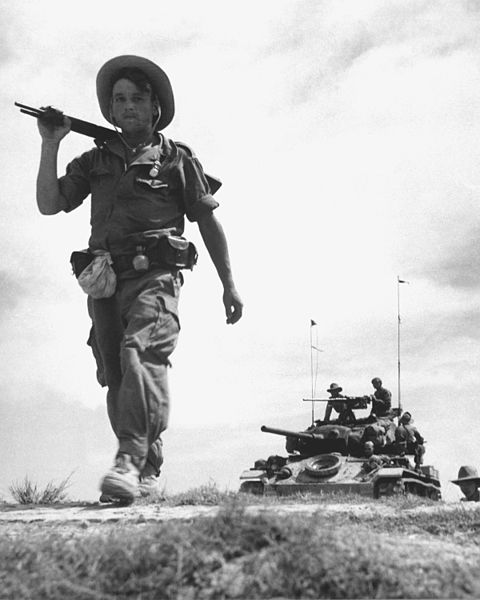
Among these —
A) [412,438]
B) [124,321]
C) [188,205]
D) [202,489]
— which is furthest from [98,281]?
[412,438]

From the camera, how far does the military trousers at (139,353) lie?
5035mm

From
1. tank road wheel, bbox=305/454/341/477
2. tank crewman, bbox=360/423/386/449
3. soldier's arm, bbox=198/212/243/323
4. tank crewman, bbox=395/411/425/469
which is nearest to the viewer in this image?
soldier's arm, bbox=198/212/243/323

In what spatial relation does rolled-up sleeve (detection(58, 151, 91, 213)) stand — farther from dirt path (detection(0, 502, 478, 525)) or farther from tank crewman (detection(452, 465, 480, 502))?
tank crewman (detection(452, 465, 480, 502))

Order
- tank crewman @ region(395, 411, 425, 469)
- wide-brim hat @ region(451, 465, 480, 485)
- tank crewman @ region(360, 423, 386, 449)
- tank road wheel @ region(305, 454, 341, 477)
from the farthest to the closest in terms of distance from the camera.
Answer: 1. tank crewman @ region(395, 411, 425, 469)
2. tank crewman @ region(360, 423, 386, 449)
3. tank road wheel @ region(305, 454, 341, 477)
4. wide-brim hat @ region(451, 465, 480, 485)

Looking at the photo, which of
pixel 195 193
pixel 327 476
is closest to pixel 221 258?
pixel 195 193

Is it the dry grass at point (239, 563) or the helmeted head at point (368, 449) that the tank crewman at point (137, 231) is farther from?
the helmeted head at point (368, 449)

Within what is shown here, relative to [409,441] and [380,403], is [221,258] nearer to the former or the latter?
[409,441]

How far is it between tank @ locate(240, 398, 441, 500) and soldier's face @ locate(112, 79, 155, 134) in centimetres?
889

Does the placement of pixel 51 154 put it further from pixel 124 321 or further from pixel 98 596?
pixel 98 596

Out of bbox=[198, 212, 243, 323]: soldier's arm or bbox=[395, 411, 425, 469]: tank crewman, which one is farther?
bbox=[395, 411, 425, 469]: tank crewman

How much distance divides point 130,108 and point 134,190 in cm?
62

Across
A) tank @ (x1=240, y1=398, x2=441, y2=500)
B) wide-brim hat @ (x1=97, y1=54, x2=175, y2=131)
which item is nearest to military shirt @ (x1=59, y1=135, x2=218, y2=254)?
wide-brim hat @ (x1=97, y1=54, x2=175, y2=131)

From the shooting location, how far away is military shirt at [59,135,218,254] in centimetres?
542

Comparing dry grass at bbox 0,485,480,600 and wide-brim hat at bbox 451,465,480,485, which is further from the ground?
wide-brim hat at bbox 451,465,480,485
